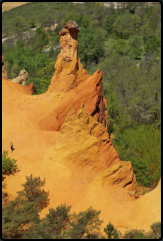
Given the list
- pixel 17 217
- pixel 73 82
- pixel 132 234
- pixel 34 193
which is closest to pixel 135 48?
pixel 73 82

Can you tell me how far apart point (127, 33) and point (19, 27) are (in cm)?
3654

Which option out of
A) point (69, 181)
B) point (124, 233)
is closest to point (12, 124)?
point (69, 181)

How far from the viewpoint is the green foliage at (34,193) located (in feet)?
31.9

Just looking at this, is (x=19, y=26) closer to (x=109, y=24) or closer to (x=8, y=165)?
(x=109, y=24)

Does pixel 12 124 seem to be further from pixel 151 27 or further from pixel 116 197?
pixel 151 27

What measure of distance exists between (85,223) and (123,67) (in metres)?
37.0

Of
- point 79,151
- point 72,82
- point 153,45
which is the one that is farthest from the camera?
point 153,45

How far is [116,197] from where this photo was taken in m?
10.6

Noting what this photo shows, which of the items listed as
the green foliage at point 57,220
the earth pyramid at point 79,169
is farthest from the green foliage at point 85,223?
the earth pyramid at point 79,169

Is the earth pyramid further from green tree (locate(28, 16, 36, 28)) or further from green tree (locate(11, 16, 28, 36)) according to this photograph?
green tree (locate(28, 16, 36, 28))

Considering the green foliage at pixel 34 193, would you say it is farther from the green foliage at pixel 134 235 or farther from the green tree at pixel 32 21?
the green tree at pixel 32 21

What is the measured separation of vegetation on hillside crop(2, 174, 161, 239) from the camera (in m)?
8.23

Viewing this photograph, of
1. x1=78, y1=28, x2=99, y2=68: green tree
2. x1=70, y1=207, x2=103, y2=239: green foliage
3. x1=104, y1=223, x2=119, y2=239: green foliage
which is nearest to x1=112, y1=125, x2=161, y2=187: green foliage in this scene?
x1=70, y1=207, x2=103, y2=239: green foliage

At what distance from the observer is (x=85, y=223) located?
28.1 ft
